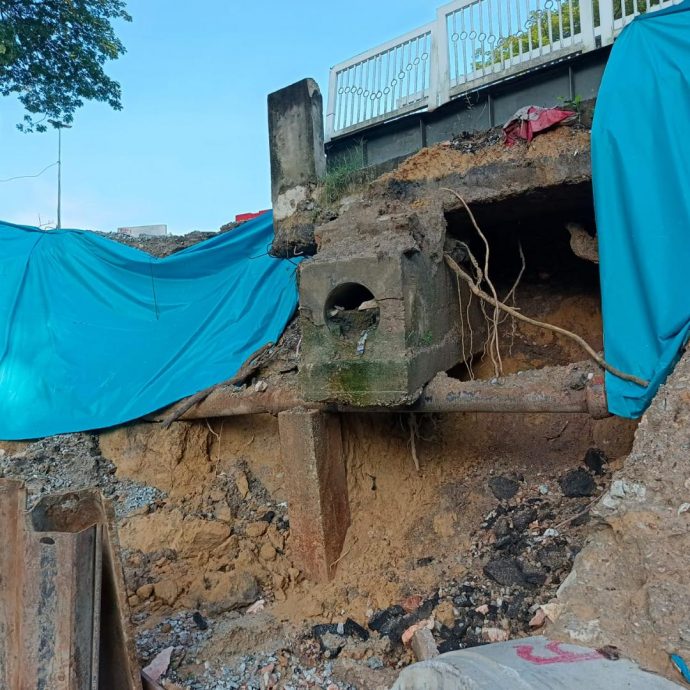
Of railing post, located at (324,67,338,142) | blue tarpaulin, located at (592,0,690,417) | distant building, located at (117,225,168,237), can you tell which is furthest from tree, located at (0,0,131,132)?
blue tarpaulin, located at (592,0,690,417)

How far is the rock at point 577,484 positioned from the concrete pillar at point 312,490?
5.99 ft

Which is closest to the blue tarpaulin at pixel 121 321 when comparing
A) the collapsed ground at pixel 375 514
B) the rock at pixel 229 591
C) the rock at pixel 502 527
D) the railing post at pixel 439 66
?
the collapsed ground at pixel 375 514

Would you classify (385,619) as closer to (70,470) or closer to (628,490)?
(628,490)

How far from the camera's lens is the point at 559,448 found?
475cm

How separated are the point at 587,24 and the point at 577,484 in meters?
3.83

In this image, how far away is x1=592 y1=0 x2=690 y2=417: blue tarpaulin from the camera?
120 inches

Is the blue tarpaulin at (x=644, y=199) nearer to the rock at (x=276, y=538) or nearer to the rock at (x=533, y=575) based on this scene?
the rock at (x=533, y=575)

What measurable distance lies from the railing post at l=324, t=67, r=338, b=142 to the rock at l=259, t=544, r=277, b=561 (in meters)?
4.30

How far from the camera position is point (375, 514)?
4.75 metres

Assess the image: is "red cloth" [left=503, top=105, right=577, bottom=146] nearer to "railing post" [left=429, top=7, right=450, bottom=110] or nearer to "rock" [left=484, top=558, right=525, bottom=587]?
"railing post" [left=429, top=7, right=450, bottom=110]

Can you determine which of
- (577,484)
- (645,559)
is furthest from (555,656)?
(577,484)

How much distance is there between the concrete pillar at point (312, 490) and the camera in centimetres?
443

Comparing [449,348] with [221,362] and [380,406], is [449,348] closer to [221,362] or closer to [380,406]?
[380,406]

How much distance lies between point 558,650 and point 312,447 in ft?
8.93
